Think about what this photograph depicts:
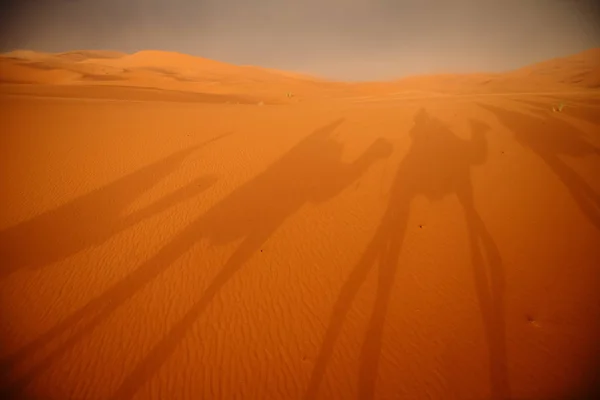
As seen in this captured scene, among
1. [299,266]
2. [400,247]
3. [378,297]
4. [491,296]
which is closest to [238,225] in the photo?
[299,266]

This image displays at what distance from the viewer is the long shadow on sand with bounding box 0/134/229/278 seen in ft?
12.4

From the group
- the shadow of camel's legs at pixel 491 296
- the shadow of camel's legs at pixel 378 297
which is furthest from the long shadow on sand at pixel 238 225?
the shadow of camel's legs at pixel 491 296

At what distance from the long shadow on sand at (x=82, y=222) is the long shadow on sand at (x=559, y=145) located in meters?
6.66

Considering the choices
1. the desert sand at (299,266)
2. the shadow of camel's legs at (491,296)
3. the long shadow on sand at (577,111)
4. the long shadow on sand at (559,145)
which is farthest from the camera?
the long shadow on sand at (577,111)

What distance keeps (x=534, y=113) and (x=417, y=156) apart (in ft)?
19.8

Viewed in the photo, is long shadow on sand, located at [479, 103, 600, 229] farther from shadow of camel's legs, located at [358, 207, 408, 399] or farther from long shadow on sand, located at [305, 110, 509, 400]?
shadow of camel's legs, located at [358, 207, 408, 399]

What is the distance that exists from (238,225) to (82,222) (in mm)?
2557

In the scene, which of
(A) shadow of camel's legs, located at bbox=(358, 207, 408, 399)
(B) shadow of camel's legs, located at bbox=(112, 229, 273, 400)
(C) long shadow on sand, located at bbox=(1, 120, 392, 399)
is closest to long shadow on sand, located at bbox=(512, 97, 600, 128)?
(C) long shadow on sand, located at bbox=(1, 120, 392, 399)

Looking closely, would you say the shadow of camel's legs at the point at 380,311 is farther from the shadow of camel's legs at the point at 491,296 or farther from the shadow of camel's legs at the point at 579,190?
the shadow of camel's legs at the point at 579,190

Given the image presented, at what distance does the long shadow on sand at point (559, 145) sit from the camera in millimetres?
4414

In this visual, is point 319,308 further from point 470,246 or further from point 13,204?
point 13,204

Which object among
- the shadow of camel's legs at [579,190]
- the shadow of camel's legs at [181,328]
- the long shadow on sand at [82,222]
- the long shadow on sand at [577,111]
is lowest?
the shadow of camel's legs at [181,328]

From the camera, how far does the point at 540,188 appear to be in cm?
484

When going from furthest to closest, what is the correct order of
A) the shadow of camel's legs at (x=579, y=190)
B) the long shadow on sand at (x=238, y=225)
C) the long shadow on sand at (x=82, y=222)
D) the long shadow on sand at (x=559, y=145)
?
the long shadow on sand at (x=559, y=145), the shadow of camel's legs at (x=579, y=190), the long shadow on sand at (x=82, y=222), the long shadow on sand at (x=238, y=225)
